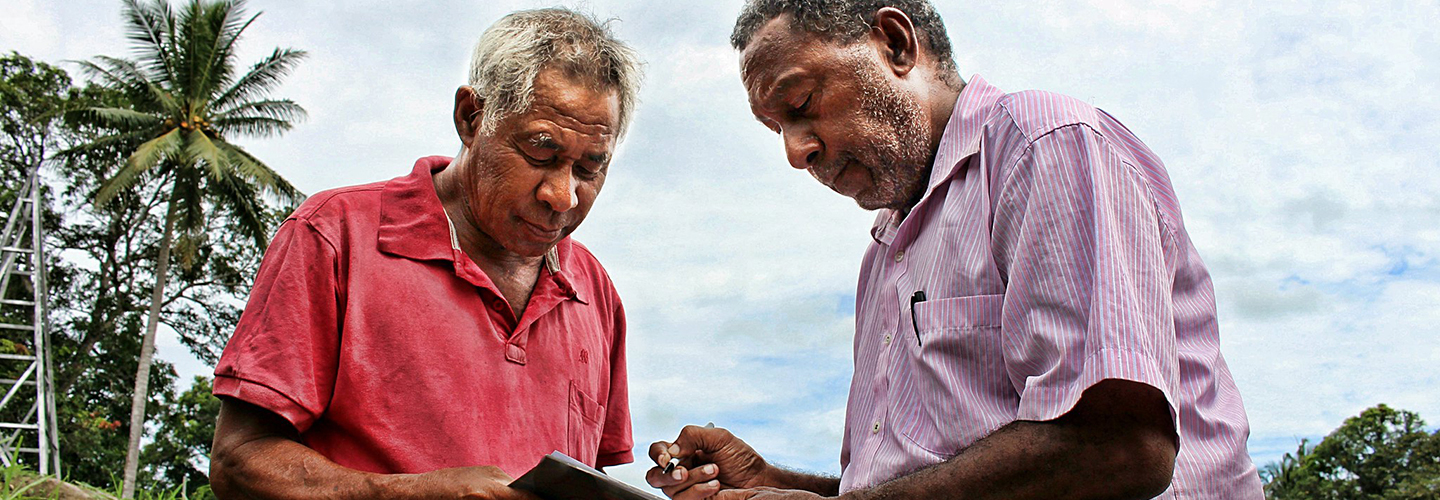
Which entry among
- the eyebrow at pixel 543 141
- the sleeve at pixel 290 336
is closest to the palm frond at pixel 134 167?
the sleeve at pixel 290 336

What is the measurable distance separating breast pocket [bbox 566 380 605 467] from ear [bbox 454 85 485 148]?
71 centimetres

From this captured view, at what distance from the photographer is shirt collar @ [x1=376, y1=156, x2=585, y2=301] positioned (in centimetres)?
266

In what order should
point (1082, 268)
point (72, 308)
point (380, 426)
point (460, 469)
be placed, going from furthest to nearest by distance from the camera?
point (72, 308) → point (380, 426) → point (460, 469) → point (1082, 268)

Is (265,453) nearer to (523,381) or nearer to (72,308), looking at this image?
(523,381)

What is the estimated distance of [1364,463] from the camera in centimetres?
1844

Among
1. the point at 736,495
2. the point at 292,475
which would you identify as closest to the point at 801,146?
the point at 736,495

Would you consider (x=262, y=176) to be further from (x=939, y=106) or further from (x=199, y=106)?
(x=939, y=106)

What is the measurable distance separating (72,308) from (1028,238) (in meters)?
23.4

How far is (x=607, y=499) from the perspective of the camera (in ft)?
6.70

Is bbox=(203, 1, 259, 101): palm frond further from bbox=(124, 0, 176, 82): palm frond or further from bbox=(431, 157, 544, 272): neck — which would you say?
bbox=(431, 157, 544, 272): neck

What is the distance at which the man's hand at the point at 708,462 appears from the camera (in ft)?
9.38

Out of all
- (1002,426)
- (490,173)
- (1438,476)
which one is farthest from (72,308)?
(1438,476)

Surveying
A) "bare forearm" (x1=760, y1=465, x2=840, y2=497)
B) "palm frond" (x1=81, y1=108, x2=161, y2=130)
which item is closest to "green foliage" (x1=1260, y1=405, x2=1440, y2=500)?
"bare forearm" (x1=760, y1=465, x2=840, y2=497)

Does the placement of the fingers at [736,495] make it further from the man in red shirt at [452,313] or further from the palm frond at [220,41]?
the palm frond at [220,41]
